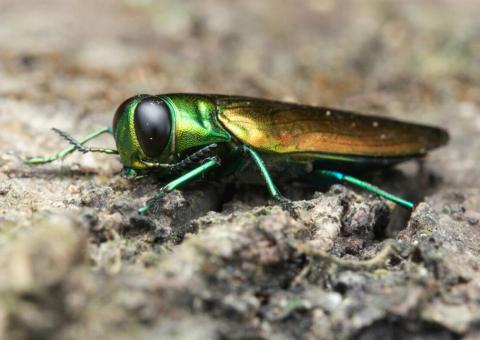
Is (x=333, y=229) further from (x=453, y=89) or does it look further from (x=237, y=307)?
(x=453, y=89)

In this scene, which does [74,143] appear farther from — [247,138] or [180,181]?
[247,138]

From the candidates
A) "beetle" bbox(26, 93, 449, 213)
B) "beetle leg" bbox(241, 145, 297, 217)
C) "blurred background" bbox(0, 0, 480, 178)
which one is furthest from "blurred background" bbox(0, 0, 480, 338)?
"beetle leg" bbox(241, 145, 297, 217)

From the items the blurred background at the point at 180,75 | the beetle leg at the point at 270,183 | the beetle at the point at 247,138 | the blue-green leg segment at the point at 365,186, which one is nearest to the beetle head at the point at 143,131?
the beetle at the point at 247,138

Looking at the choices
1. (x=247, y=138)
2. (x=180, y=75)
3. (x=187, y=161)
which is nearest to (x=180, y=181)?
(x=187, y=161)

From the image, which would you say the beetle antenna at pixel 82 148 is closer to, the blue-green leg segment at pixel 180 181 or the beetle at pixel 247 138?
the beetle at pixel 247 138

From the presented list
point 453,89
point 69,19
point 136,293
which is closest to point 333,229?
point 136,293

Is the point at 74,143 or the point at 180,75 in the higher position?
the point at 180,75
